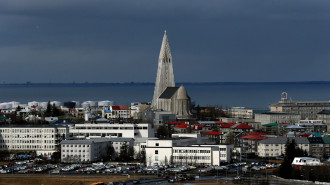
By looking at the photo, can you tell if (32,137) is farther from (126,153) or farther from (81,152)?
(126,153)

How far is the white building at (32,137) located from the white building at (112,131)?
1.53 meters

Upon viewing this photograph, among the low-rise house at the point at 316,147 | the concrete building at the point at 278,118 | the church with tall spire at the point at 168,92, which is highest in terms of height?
the church with tall spire at the point at 168,92

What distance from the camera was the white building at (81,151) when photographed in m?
66.7

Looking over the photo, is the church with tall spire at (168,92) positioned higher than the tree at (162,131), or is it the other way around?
the church with tall spire at (168,92)

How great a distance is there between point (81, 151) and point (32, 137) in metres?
9.35

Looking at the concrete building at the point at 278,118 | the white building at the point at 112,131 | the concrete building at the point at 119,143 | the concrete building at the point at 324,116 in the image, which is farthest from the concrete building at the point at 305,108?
the concrete building at the point at 119,143

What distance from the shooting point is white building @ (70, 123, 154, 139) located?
245 feet

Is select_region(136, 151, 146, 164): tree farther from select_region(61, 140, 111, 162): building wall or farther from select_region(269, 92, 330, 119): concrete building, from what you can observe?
select_region(269, 92, 330, 119): concrete building

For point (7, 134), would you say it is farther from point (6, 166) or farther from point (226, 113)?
point (226, 113)

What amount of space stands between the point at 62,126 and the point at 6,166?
13.1 metres

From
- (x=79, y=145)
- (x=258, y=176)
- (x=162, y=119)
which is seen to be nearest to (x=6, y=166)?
(x=79, y=145)

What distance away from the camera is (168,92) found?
121m

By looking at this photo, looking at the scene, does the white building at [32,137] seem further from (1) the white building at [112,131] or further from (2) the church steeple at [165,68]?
(2) the church steeple at [165,68]

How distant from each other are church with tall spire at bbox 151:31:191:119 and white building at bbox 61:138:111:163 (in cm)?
4717
